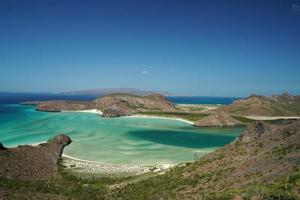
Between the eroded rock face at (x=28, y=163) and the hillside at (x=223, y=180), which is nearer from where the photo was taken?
the hillside at (x=223, y=180)

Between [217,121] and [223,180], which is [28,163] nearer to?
[223,180]

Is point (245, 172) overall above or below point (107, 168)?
above

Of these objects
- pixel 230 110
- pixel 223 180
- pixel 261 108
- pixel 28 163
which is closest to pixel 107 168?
pixel 28 163

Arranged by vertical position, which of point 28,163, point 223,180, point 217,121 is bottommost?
point 28,163

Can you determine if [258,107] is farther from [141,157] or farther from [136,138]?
[141,157]

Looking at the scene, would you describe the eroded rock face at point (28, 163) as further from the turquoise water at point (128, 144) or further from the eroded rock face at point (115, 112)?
the eroded rock face at point (115, 112)

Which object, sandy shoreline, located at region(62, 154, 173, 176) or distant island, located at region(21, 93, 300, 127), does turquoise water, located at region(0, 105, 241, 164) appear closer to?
sandy shoreline, located at region(62, 154, 173, 176)

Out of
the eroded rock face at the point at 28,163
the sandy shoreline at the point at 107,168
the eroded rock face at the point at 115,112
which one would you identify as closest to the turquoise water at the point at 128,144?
the sandy shoreline at the point at 107,168
